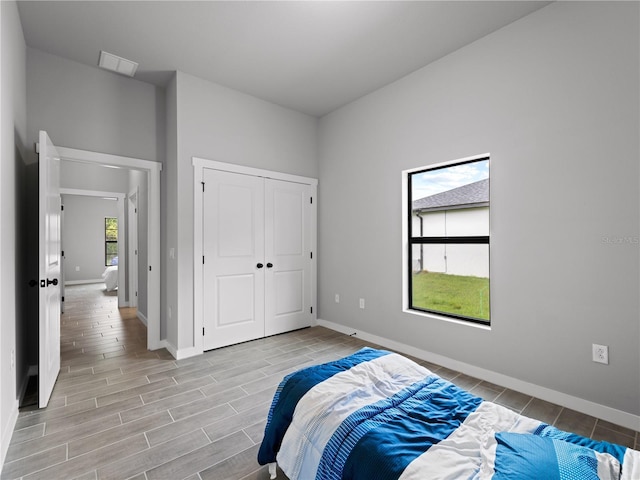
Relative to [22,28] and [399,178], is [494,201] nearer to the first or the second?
[399,178]

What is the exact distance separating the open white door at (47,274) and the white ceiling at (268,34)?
1.05 meters

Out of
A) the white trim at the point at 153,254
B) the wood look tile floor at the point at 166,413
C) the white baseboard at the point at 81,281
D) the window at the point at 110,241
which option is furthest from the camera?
the window at the point at 110,241

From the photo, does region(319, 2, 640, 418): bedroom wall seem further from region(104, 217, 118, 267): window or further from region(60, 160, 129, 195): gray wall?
region(104, 217, 118, 267): window

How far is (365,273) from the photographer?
3.98 meters

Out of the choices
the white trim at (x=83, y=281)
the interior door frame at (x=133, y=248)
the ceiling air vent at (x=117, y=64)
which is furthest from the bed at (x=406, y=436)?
the white trim at (x=83, y=281)

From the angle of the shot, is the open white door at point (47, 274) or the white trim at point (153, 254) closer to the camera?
the open white door at point (47, 274)

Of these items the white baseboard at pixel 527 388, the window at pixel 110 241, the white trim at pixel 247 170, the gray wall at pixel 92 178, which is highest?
the gray wall at pixel 92 178

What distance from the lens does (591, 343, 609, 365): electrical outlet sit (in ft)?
7.27

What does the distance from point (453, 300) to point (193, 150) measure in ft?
10.9

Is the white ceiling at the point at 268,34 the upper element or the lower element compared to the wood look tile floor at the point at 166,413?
upper

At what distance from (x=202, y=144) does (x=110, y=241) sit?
27.3ft

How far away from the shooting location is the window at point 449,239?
10.3ft

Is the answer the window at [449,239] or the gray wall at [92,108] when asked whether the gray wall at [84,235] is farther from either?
the window at [449,239]

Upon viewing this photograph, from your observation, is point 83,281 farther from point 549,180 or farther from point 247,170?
point 549,180
